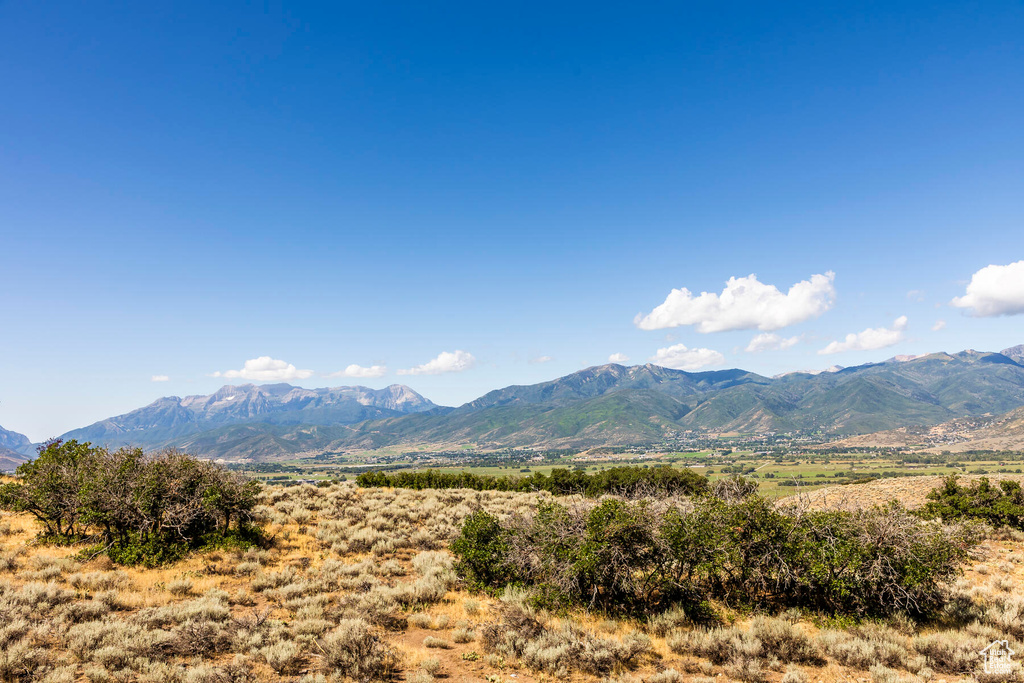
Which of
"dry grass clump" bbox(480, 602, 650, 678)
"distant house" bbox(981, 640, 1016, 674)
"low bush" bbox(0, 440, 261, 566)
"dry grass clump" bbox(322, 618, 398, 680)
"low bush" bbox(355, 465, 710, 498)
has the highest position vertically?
"low bush" bbox(0, 440, 261, 566)

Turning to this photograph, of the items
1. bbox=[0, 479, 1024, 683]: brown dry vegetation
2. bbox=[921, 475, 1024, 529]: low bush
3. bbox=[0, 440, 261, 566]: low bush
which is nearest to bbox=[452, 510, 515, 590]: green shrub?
bbox=[0, 479, 1024, 683]: brown dry vegetation

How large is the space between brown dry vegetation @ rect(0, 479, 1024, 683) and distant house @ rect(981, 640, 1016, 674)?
0.73 ft

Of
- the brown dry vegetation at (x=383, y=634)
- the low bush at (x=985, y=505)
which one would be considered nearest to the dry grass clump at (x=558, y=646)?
the brown dry vegetation at (x=383, y=634)

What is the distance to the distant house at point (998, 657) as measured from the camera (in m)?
9.38

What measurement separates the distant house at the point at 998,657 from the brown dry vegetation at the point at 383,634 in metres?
0.22

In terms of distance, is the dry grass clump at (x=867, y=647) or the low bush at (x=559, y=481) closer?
the dry grass clump at (x=867, y=647)

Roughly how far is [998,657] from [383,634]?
14563 mm

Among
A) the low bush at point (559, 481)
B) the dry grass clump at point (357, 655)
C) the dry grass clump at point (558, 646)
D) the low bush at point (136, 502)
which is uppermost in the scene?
the low bush at point (136, 502)

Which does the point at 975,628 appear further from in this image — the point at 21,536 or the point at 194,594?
the point at 21,536

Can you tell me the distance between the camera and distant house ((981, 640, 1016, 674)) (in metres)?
9.38

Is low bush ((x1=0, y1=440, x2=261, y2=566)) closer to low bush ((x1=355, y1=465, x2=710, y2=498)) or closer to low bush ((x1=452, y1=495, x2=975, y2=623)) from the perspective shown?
low bush ((x1=452, y1=495, x2=975, y2=623))

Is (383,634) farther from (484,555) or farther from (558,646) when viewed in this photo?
(558,646)

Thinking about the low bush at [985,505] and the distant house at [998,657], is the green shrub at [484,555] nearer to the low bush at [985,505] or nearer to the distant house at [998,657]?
the distant house at [998,657]

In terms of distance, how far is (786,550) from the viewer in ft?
42.4
